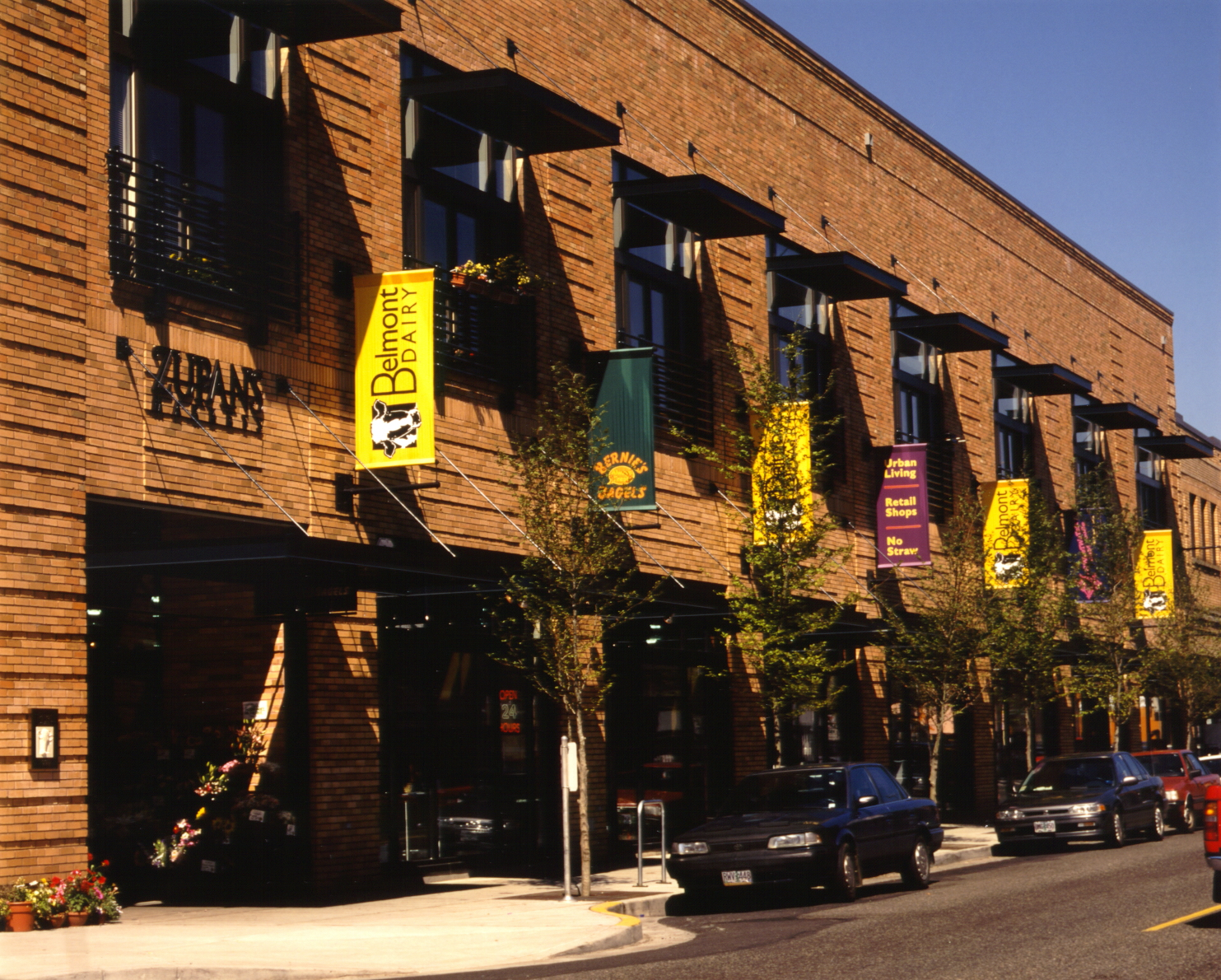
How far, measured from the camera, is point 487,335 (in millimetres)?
20953

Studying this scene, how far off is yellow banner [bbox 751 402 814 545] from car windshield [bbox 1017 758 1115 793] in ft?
19.8

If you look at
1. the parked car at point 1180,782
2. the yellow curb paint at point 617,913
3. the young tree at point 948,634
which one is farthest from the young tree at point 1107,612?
the yellow curb paint at point 617,913

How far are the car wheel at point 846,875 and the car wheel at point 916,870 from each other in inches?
61.3

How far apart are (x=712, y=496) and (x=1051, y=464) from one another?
17497 mm

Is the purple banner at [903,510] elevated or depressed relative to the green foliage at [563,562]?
elevated

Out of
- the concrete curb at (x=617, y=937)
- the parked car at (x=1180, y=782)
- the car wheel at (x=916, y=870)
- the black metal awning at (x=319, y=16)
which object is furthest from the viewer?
the parked car at (x=1180, y=782)

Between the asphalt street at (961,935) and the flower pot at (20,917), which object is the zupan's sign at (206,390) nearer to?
the flower pot at (20,917)

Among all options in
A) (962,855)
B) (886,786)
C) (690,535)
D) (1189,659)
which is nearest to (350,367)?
(690,535)

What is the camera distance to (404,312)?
58.7 ft

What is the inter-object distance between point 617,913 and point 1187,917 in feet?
17.5

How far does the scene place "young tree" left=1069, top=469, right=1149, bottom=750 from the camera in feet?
119

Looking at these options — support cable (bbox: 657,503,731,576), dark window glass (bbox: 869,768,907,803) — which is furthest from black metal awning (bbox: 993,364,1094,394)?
dark window glass (bbox: 869,768,907,803)

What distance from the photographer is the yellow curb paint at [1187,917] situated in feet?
43.0

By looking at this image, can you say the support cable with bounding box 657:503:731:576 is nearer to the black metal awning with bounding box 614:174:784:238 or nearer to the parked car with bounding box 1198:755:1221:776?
the black metal awning with bounding box 614:174:784:238
